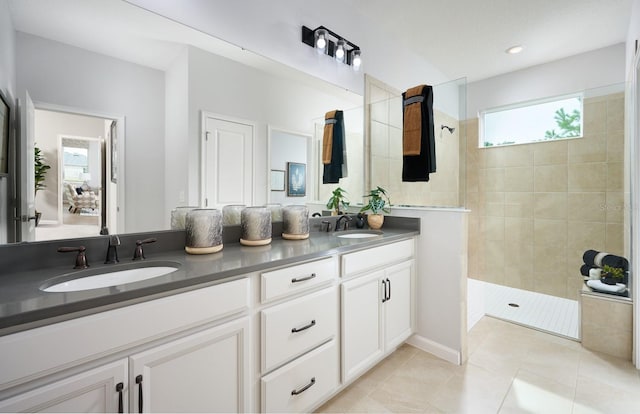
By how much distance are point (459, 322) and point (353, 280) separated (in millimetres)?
940

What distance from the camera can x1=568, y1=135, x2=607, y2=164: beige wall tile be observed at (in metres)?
2.93

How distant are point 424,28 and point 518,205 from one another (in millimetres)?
2271

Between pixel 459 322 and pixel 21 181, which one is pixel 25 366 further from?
pixel 459 322

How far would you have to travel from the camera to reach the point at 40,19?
111 centimetres

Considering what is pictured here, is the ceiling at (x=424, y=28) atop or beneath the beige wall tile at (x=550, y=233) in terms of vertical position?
atop

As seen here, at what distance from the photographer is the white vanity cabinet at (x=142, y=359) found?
2.38 ft

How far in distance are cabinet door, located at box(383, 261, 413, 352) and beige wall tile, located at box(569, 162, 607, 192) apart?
2300 millimetres

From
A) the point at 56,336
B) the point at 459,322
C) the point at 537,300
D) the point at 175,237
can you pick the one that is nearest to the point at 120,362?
the point at 56,336

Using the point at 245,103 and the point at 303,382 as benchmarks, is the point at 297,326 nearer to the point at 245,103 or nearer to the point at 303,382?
Answer: the point at 303,382

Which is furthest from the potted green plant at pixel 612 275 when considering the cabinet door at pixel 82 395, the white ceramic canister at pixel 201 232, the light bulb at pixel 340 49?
the cabinet door at pixel 82 395

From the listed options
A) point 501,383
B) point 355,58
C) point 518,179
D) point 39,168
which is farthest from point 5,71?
point 518,179

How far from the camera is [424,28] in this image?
2.72 metres

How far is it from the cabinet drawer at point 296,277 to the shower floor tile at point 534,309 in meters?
2.25

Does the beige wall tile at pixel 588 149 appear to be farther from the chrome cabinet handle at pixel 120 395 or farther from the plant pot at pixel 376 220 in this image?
the chrome cabinet handle at pixel 120 395
